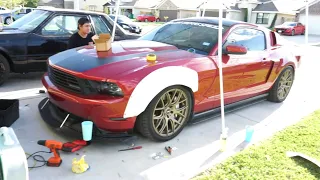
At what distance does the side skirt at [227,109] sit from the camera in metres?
3.99

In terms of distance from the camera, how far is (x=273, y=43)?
527 centimetres

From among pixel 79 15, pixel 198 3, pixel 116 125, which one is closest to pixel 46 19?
pixel 79 15

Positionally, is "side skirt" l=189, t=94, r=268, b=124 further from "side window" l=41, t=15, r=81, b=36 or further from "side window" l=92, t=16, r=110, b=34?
"side window" l=41, t=15, r=81, b=36

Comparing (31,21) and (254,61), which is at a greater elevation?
(31,21)

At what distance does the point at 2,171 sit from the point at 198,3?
48.4 metres

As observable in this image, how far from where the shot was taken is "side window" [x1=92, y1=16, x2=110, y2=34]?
20.4 feet

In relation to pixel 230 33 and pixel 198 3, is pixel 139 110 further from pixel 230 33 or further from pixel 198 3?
pixel 198 3

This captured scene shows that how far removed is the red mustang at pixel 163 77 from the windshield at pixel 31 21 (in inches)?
83.1

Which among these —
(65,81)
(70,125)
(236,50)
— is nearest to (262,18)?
(236,50)

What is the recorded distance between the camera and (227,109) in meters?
4.50

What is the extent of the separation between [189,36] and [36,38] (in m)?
3.02

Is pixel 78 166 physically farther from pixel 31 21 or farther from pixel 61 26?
pixel 31 21

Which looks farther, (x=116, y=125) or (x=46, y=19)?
(x=46, y=19)

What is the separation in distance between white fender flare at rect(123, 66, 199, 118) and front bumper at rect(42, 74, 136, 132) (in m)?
0.09
